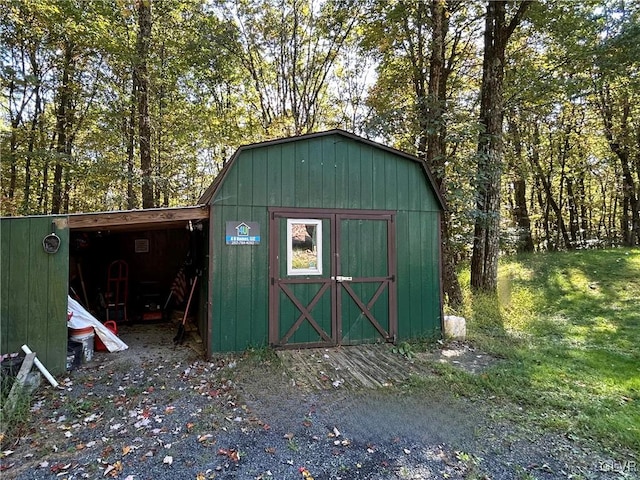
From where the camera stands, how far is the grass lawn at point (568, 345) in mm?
3209

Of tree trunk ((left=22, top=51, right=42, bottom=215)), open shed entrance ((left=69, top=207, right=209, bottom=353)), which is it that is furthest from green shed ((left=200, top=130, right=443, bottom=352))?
tree trunk ((left=22, top=51, right=42, bottom=215))

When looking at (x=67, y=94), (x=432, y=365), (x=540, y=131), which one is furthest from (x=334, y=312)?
(x=540, y=131)

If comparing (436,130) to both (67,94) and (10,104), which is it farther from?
(10,104)

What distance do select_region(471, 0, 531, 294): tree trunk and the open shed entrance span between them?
219 inches

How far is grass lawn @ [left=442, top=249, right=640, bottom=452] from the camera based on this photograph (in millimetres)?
3209

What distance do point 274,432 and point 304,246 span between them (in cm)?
A: 259

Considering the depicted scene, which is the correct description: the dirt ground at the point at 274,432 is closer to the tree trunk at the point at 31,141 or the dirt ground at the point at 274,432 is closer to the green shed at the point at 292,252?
the green shed at the point at 292,252

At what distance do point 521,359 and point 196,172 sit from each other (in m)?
11.2

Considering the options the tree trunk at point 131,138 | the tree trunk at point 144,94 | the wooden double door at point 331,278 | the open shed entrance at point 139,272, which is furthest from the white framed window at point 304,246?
the tree trunk at point 131,138

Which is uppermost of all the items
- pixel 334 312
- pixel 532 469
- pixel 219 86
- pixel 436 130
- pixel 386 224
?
pixel 219 86

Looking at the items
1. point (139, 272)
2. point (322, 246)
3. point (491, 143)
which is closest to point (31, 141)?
point (139, 272)

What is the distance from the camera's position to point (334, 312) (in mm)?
5109

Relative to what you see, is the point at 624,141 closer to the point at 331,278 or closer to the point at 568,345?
the point at 568,345

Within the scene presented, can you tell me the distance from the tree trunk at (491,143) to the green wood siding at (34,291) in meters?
6.88
